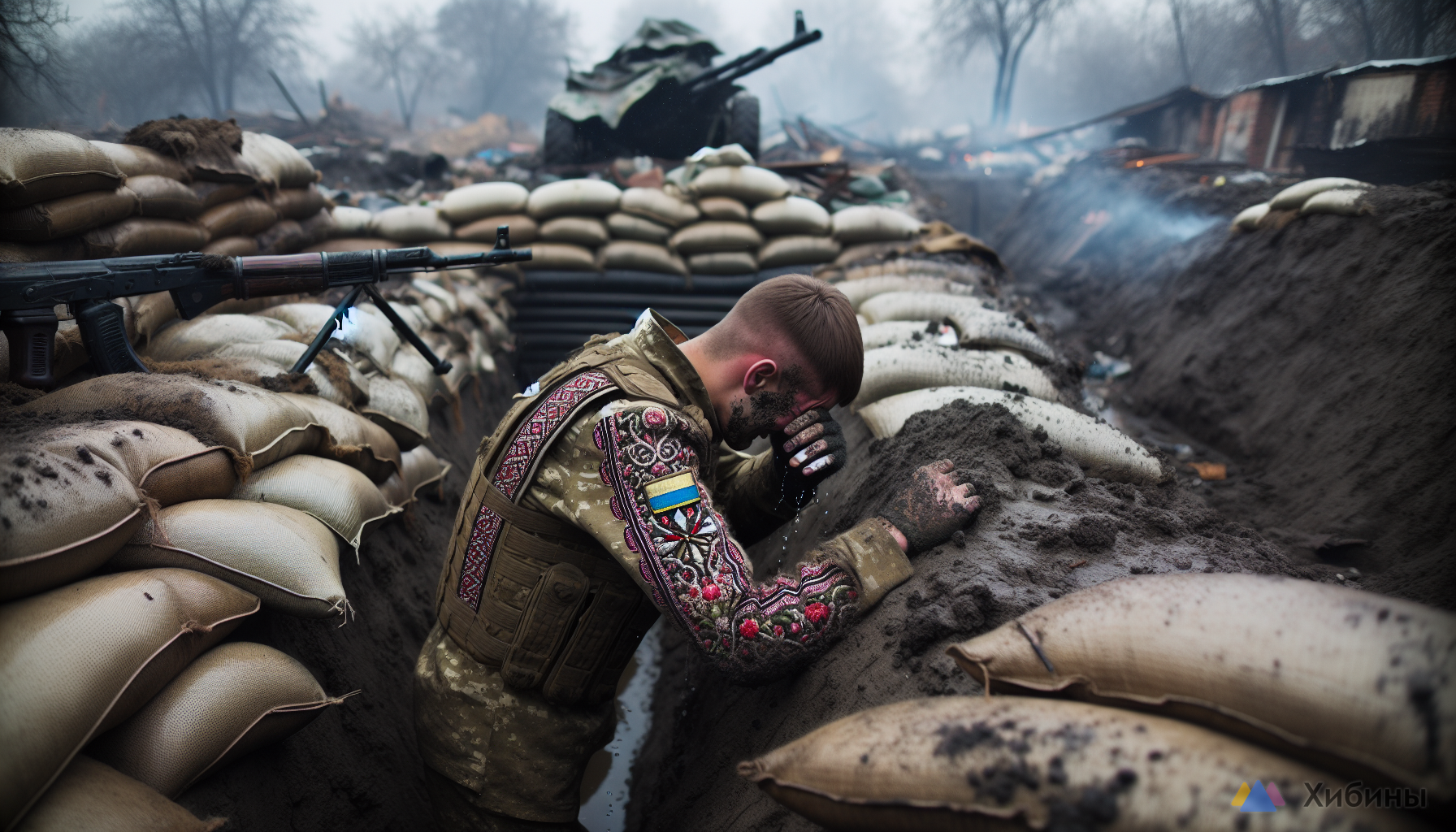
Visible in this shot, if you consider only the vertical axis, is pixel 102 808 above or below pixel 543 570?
below

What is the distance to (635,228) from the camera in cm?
607

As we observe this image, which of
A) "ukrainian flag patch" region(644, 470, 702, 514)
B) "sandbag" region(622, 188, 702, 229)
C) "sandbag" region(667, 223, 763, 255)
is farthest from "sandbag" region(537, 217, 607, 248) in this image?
"ukrainian flag patch" region(644, 470, 702, 514)

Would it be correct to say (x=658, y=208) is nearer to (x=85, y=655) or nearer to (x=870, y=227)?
(x=870, y=227)

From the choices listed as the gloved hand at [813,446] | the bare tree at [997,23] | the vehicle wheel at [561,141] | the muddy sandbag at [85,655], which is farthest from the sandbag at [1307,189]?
the bare tree at [997,23]

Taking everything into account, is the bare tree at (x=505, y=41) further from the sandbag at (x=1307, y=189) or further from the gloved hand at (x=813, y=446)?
the gloved hand at (x=813, y=446)

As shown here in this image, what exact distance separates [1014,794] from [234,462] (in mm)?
2016

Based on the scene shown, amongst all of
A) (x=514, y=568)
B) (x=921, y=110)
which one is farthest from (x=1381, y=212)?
(x=921, y=110)

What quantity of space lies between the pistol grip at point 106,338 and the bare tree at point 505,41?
31073mm

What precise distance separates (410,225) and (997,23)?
20.9 metres

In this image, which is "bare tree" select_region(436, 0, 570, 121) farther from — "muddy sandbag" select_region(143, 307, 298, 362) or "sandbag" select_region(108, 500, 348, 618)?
"sandbag" select_region(108, 500, 348, 618)

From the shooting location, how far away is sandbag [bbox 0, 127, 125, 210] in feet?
8.08

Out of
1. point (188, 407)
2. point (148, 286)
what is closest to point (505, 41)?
point (148, 286)

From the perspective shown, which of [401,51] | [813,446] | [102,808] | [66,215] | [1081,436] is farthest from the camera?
[401,51]

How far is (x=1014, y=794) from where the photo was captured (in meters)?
0.92
